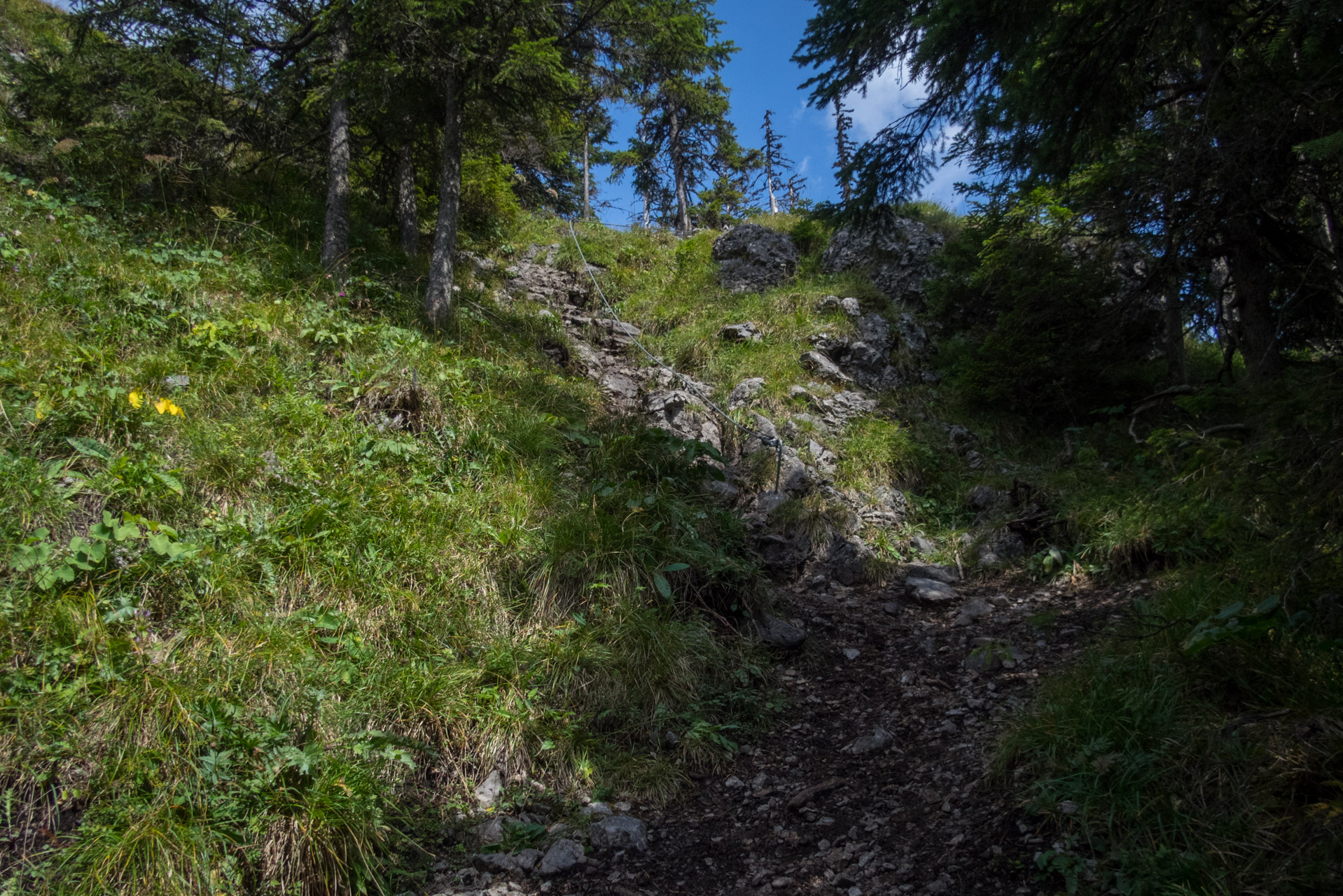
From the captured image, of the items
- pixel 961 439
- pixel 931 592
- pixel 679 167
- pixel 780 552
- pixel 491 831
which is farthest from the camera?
pixel 679 167

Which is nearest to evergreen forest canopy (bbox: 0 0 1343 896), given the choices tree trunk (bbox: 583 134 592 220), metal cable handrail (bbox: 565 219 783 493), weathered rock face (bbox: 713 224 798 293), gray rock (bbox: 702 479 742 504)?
metal cable handrail (bbox: 565 219 783 493)

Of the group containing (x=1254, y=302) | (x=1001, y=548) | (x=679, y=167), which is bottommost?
(x=1001, y=548)

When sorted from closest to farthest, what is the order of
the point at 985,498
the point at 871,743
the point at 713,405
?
the point at 871,743, the point at 985,498, the point at 713,405

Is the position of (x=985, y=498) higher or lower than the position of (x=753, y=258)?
lower

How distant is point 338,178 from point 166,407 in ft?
14.1

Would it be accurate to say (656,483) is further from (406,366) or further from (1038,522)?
(1038,522)

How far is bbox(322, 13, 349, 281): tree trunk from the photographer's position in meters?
7.25

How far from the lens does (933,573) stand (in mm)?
6387

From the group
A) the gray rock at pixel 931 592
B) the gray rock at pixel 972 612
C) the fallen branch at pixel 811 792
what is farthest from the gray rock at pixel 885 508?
the fallen branch at pixel 811 792

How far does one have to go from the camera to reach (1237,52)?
4.54 metres

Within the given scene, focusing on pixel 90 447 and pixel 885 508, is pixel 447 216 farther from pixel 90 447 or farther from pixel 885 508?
pixel 885 508

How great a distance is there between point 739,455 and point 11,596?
6188 millimetres

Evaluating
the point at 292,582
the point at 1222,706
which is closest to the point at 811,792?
the point at 1222,706

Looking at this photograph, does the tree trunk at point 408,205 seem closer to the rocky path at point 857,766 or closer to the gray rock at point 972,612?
the rocky path at point 857,766
